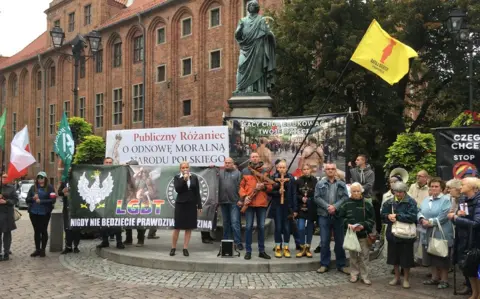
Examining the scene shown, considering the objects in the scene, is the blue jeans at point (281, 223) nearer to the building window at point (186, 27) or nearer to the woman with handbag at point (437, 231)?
the woman with handbag at point (437, 231)

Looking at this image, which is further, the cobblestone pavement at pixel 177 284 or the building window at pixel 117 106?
the building window at pixel 117 106

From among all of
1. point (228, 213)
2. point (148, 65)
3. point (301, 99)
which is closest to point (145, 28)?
point (148, 65)

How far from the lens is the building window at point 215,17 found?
34781 millimetres

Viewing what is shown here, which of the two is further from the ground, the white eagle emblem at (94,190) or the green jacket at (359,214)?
the white eagle emblem at (94,190)

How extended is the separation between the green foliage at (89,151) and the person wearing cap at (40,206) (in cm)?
1937

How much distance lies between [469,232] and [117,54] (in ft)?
133

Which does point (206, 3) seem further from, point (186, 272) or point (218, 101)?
point (186, 272)

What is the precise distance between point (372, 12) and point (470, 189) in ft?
55.8

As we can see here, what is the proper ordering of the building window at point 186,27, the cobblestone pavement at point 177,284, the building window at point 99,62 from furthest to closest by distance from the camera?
the building window at point 99,62
the building window at point 186,27
the cobblestone pavement at point 177,284

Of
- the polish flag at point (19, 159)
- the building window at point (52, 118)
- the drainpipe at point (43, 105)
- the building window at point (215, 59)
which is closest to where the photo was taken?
the polish flag at point (19, 159)

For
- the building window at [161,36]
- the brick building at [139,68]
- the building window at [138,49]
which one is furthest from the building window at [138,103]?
the building window at [161,36]

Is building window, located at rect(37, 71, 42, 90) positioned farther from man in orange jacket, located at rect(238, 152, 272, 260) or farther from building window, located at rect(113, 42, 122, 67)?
man in orange jacket, located at rect(238, 152, 272, 260)

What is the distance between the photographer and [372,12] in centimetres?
2142

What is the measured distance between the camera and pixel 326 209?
7.68 meters
